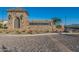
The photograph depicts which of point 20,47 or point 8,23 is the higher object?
point 8,23

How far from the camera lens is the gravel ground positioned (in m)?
7.14

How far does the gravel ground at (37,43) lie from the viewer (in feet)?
23.4

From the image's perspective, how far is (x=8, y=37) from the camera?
721cm

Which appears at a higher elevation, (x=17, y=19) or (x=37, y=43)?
(x=17, y=19)

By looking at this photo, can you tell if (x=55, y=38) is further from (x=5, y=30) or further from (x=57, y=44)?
(x=5, y=30)

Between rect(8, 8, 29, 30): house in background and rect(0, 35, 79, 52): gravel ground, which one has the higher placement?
rect(8, 8, 29, 30): house in background

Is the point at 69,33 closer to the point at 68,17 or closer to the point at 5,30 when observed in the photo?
the point at 68,17

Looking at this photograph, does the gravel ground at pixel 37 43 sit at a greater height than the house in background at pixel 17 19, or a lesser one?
lesser

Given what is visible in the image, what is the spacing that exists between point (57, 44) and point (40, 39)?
13.7 inches

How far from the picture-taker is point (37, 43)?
716cm
